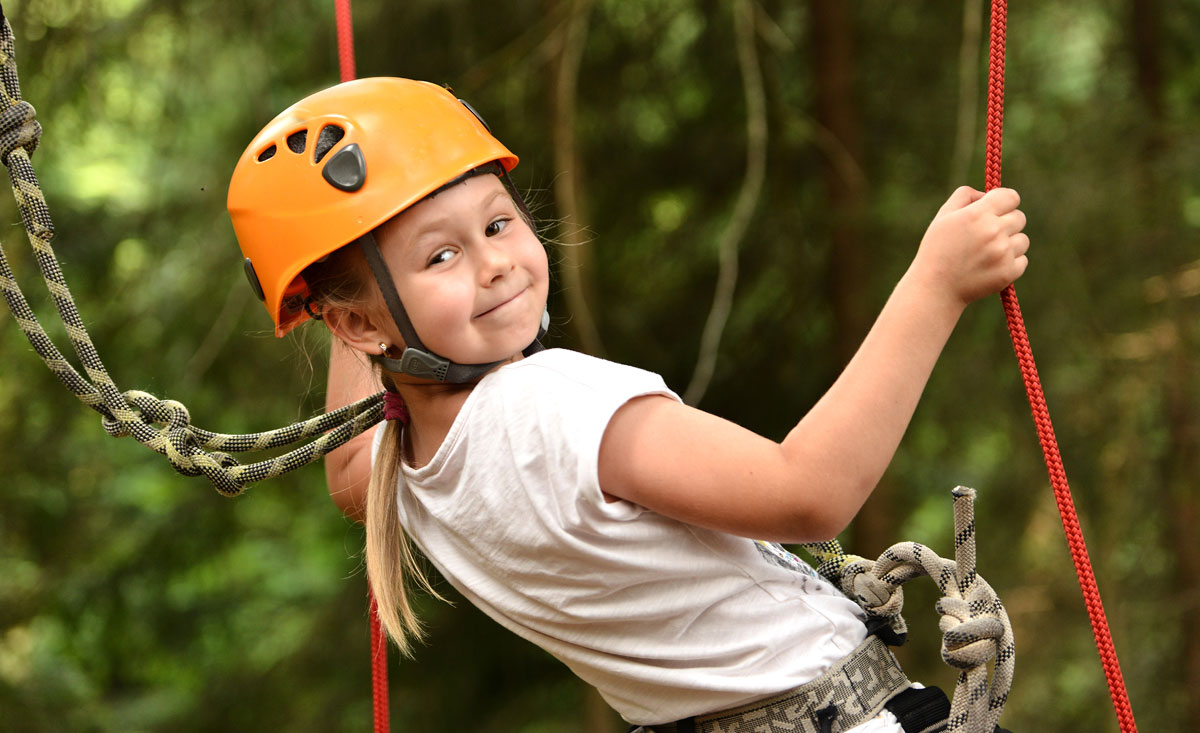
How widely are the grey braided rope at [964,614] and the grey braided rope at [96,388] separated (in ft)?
2.11

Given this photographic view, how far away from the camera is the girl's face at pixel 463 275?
3.88ft

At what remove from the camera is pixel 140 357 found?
124 inches

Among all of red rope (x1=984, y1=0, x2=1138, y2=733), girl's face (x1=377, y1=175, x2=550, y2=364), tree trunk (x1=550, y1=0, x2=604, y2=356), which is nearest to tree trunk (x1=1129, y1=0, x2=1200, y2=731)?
tree trunk (x1=550, y1=0, x2=604, y2=356)

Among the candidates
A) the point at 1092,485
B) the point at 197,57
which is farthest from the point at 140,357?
the point at 1092,485

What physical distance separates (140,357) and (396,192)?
7.31 feet

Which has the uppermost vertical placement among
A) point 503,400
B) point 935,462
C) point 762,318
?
point 503,400

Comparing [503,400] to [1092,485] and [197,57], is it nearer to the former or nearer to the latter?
[197,57]

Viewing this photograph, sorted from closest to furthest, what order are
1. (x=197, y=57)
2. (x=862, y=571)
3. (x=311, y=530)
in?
(x=862, y=571)
(x=197, y=57)
(x=311, y=530)

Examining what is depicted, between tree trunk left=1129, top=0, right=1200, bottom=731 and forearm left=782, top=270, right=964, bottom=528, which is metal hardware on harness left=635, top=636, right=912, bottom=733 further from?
tree trunk left=1129, top=0, right=1200, bottom=731

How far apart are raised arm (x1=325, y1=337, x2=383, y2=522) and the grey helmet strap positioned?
347 mm

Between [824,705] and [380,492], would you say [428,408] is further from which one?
[824,705]

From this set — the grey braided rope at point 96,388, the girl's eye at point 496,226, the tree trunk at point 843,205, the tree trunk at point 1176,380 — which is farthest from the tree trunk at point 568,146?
the tree trunk at point 1176,380

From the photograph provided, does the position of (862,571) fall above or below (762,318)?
above

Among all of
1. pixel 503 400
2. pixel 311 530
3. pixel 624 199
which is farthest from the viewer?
pixel 311 530
